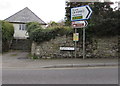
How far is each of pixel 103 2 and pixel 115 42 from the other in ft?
11.5

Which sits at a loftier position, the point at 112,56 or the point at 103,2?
the point at 103,2

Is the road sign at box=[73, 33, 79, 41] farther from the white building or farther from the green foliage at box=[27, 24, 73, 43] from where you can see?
the white building

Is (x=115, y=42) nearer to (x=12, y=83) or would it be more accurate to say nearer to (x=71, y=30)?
(x=71, y=30)

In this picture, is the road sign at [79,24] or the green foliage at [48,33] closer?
the road sign at [79,24]

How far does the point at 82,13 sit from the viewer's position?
973 cm

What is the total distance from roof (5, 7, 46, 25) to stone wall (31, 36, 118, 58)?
54.3ft

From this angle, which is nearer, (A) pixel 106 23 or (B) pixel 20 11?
(A) pixel 106 23

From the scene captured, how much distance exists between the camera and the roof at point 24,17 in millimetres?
25888

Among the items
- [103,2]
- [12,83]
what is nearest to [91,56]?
[103,2]

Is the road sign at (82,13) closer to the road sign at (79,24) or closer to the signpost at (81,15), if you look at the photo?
the signpost at (81,15)

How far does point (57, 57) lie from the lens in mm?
10617

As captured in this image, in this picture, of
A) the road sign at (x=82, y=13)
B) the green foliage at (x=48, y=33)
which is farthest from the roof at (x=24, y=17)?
the road sign at (x=82, y=13)

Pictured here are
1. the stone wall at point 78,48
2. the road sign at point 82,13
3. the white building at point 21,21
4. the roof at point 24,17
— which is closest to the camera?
the road sign at point 82,13

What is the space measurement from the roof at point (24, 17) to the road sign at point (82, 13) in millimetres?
17291
